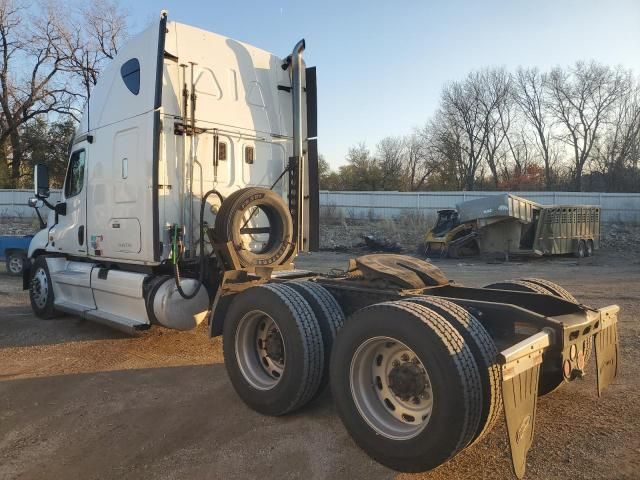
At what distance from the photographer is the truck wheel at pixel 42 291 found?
8.22m

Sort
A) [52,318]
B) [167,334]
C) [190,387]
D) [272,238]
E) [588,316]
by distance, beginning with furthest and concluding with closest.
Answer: [52,318], [167,334], [272,238], [190,387], [588,316]

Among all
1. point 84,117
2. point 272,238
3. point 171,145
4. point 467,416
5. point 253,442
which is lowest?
point 253,442

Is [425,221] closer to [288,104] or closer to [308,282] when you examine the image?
[288,104]

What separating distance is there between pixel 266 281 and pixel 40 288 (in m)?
4.77

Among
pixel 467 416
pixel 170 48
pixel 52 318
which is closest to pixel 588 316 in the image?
pixel 467 416

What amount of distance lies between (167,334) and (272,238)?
2.09 metres

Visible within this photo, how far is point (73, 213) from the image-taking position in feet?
25.7

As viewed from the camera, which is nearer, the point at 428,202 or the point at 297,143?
the point at 297,143

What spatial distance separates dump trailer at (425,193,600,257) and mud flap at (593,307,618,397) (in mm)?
16418

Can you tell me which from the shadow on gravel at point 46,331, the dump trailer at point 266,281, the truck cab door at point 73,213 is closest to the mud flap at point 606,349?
the dump trailer at point 266,281

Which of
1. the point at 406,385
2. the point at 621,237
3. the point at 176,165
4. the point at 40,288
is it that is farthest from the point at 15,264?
the point at 621,237

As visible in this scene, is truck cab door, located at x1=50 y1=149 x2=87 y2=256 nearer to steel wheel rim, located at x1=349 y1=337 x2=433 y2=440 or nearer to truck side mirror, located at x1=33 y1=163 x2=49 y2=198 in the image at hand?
truck side mirror, located at x1=33 y1=163 x2=49 y2=198

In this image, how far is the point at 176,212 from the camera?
248 inches

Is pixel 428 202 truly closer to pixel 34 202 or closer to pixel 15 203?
pixel 15 203
